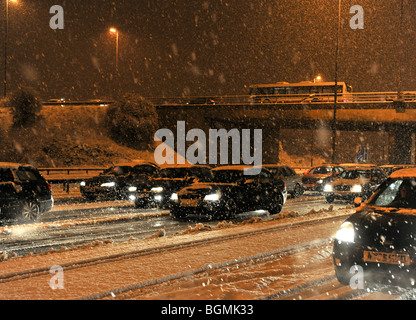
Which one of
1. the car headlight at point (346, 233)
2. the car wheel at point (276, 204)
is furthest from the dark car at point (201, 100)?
the car headlight at point (346, 233)

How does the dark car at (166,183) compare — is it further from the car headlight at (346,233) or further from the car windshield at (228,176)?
the car headlight at (346,233)

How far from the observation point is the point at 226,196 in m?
15.2

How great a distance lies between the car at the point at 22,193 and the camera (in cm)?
1377

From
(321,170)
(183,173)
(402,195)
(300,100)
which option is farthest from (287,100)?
(402,195)

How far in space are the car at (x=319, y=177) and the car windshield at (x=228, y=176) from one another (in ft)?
37.5

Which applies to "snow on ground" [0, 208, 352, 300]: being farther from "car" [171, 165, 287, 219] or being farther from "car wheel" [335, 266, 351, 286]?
"car" [171, 165, 287, 219]

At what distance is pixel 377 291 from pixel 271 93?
6149 centimetres

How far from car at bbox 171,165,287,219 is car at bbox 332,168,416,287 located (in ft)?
26.6

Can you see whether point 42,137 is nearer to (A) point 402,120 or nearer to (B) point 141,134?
(B) point 141,134

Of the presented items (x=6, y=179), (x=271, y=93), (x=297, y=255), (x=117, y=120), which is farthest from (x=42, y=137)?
(x=297, y=255)

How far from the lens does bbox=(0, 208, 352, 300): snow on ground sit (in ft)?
21.1

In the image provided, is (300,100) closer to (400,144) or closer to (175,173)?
(400,144)

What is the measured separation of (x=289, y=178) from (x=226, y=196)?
994 centimetres

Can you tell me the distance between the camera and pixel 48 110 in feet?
193
